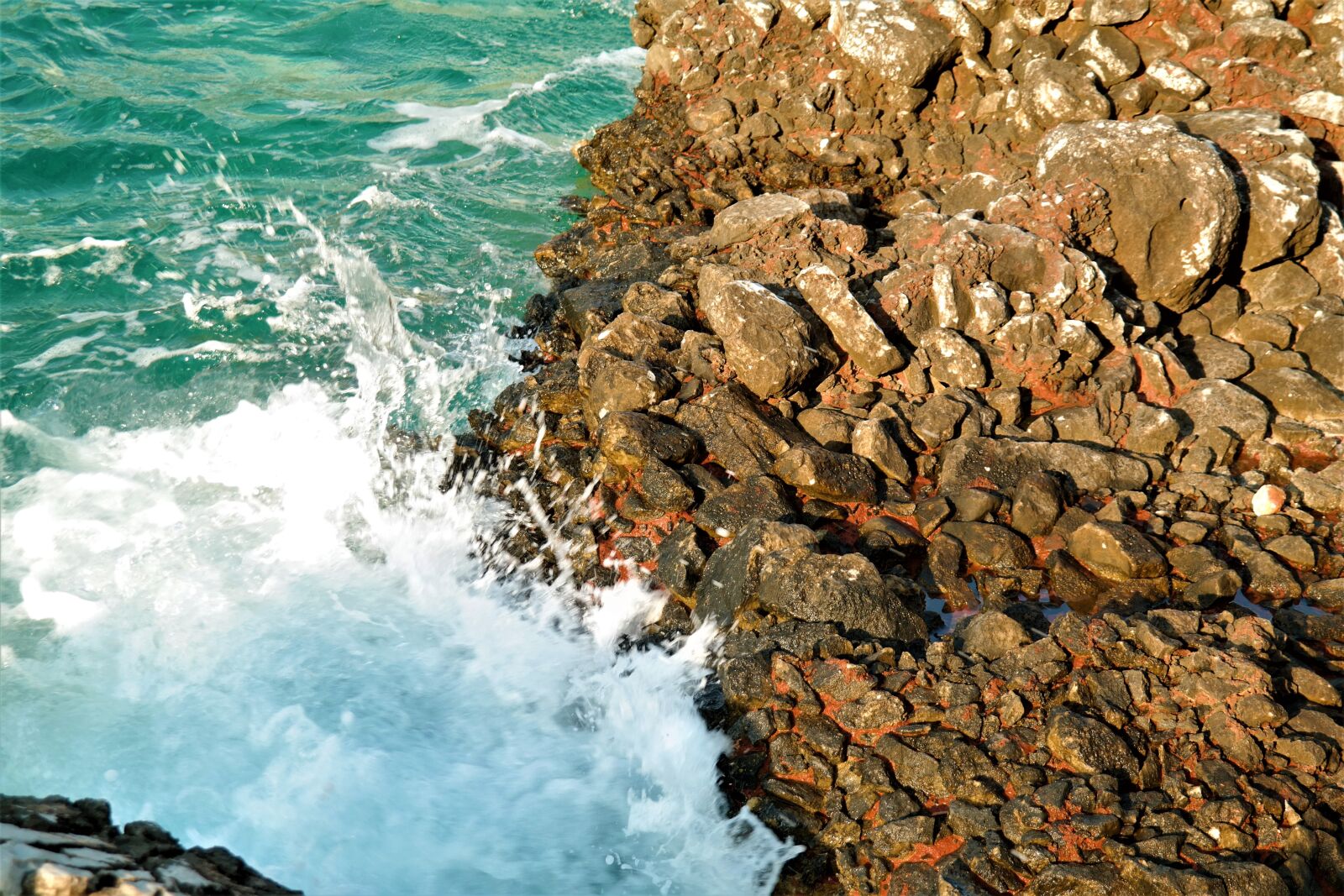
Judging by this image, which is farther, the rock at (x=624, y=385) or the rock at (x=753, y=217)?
the rock at (x=753, y=217)

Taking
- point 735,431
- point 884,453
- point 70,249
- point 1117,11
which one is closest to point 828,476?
point 884,453

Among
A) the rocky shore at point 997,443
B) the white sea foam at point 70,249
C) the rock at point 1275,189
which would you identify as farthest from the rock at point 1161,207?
the white sea foam at point 70,249

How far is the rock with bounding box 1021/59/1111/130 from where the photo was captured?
31.0 ft

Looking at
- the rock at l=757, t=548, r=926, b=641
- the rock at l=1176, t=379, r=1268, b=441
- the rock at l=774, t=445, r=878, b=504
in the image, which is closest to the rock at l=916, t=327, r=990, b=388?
the rock at l=774, t=445, r=878, b=504

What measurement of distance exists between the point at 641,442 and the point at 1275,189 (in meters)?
5.33

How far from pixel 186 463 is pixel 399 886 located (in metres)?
4.58

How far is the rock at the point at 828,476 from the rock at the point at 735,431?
257mm

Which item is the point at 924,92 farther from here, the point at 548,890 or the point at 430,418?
the point at 548,890

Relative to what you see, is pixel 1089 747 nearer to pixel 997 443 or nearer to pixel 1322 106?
pixel 997 443

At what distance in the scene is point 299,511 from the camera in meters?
7.83

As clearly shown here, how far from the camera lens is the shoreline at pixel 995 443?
4852 millimetres

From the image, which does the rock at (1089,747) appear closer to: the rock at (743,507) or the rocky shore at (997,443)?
the rocky shore at (997,443)

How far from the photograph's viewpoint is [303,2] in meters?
17.1

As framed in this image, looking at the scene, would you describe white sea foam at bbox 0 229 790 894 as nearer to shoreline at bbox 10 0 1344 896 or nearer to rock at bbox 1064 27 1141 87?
shoreline at bbox 10 0 1344 896
